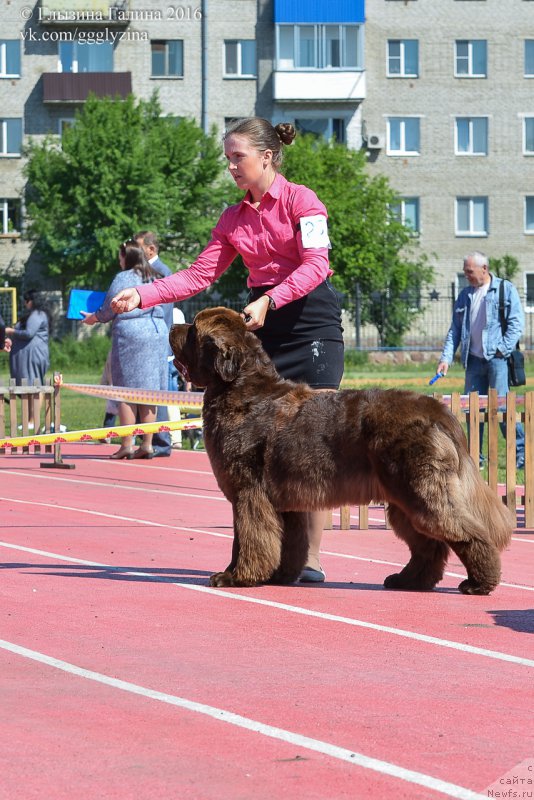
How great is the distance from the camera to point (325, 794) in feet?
11.3

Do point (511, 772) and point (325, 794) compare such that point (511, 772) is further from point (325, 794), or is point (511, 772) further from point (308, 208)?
point (308, 208)

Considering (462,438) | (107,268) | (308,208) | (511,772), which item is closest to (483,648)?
(462,438)

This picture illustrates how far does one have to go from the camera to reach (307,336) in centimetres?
680

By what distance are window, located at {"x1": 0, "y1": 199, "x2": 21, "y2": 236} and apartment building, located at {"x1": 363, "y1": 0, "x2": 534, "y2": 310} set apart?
15381 mm

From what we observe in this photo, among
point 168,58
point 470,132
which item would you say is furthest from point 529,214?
point 168,58

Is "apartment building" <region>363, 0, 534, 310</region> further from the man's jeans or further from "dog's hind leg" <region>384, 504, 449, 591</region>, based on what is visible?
"dog's hind leg" <region>384, 504, 449, 591</region>

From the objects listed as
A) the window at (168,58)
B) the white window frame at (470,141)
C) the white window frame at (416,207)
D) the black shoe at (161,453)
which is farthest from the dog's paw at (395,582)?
the white window frame at (470,141)

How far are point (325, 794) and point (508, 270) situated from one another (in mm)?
52821

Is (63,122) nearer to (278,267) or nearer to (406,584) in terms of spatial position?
(278,267)

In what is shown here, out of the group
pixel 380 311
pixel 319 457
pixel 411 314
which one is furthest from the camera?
pixel 411 314

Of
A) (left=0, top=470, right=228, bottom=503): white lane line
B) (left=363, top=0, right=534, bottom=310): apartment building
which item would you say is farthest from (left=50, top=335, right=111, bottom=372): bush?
(left=0, top=470, right=228, bottom=503): white lane line

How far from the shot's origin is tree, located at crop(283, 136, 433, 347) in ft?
165

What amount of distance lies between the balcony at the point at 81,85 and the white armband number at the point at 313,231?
49395 millimetres

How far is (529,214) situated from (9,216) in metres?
22.6
